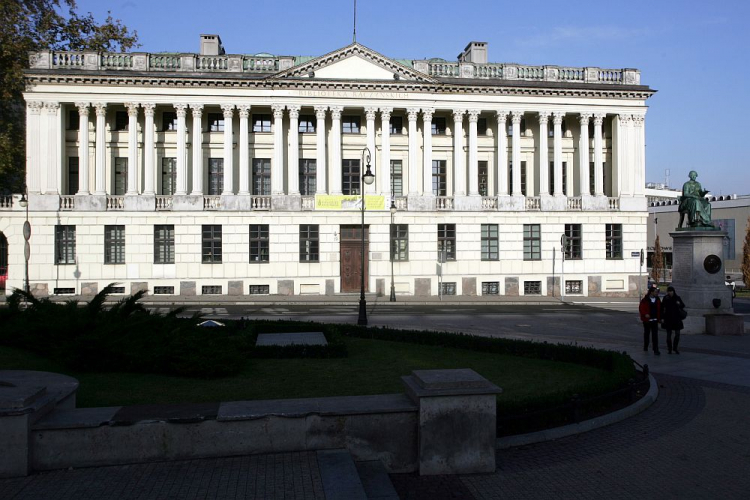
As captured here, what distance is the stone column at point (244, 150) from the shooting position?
43.0 m

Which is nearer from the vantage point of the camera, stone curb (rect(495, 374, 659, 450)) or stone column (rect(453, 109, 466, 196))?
stone curb (rect(495, 374, 659, 450))

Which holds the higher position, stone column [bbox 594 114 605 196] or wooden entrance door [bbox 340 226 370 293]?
stone column [bbox 594 114 605 196]

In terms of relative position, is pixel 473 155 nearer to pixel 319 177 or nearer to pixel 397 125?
pixel 397 125

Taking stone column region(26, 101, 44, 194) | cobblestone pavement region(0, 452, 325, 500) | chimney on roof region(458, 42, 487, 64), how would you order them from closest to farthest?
cobblestone pavement region(0, 452, 325, 500) < stone column region(26, 101, 44, 194) < chimney on roof region(458, 42, 487, 64)

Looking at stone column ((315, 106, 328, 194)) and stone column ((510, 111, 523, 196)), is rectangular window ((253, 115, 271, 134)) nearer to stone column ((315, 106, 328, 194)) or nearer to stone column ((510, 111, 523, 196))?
stone column ((315, 106, 328, 194))

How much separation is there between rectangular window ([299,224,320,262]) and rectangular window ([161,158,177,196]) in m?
10.2

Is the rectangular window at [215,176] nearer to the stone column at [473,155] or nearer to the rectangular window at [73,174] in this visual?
the rectangular window at [73,174]

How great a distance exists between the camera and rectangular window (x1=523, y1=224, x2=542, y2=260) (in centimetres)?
4512

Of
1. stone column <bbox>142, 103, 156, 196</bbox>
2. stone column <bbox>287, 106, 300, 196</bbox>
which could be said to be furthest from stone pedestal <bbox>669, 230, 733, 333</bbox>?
stone column <bbox>142, 103, 156, 196</bbox>

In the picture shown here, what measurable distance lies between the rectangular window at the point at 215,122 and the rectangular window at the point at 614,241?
3053 centimetres

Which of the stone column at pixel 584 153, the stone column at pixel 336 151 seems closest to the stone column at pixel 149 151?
the stone column at pixel 336 151

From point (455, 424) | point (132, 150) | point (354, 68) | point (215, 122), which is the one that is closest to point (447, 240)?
point (354, 68)

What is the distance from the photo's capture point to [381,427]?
7.75 metres

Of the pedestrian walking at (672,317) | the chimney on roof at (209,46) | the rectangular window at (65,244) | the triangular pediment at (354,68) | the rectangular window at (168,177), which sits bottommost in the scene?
the pedestrian walking at (672,317)
